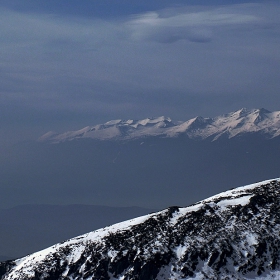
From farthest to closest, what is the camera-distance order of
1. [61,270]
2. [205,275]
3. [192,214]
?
[192,214] < [61,270] < [205,275]

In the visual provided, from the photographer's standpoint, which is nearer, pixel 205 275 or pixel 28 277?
pixel 205 275

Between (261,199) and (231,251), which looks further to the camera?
(261,199)

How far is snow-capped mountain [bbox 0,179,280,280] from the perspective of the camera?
91.0 m

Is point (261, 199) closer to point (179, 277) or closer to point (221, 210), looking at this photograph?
point (221, 210)

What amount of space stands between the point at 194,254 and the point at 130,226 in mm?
14783

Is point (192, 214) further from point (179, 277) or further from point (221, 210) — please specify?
point (179, 277)

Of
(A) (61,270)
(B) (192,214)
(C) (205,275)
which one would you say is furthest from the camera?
(B) (192,214)

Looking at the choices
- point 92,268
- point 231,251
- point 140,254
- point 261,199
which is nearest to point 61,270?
→ point 92,268

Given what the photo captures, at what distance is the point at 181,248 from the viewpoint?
9500cm

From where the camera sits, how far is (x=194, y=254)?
93.2 metres

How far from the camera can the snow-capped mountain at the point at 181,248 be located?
91000mm

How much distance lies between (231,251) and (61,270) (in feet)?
82.8

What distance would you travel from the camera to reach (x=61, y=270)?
96625mm

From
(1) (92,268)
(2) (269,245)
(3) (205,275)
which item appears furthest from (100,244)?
(2) (269,245)
